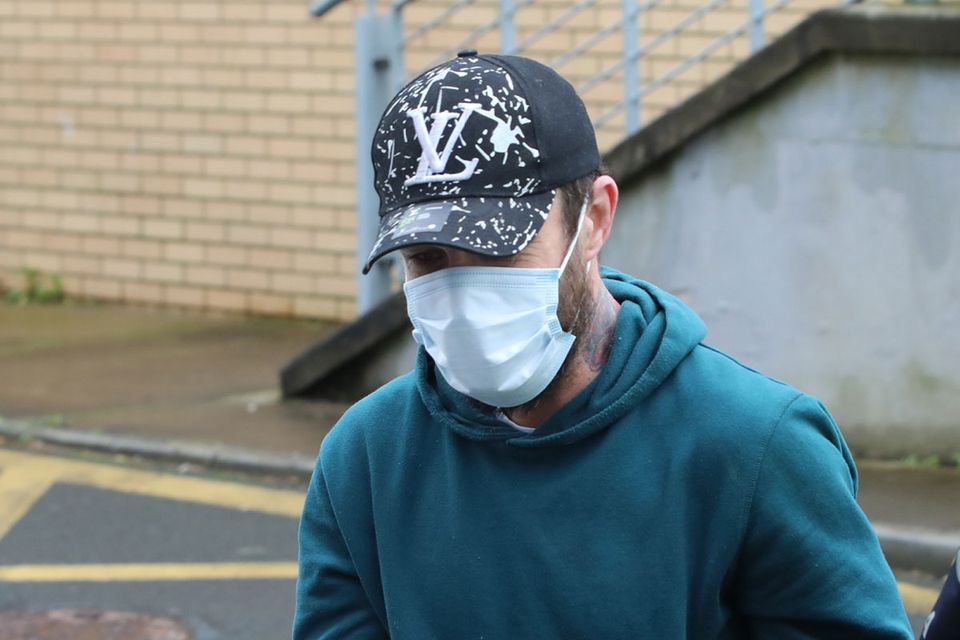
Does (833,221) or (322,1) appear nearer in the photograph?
(833,221)

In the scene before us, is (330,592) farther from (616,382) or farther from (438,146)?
(438,146)

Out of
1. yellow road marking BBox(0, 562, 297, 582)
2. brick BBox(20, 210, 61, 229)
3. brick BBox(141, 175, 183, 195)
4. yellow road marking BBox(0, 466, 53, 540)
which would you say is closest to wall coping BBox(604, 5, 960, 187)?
yellow road marking BBox(0, 562, 297, 582)

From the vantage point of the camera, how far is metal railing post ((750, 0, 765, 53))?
21.4 feet

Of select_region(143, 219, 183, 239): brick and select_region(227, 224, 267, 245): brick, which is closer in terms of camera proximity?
select_region(227, 224, 267, 245): brick

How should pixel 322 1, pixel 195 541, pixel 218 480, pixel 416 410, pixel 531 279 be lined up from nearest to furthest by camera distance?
pixel 531 279, pixel 416 410, pixel 195 541, pixel 218 480, pixel 322 1

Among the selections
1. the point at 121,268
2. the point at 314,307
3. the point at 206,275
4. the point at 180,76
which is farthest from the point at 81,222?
the point at 314,307

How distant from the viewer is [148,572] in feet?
17.1

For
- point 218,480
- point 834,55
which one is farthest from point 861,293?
point 218,480

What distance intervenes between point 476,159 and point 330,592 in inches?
24.6

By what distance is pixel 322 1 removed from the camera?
290 inches

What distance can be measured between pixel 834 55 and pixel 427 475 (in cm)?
455

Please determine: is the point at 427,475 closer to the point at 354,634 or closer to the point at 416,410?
the point at 416,410

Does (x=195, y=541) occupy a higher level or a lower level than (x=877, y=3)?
lower

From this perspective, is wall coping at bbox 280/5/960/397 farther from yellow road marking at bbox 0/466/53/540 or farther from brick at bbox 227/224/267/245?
brick at bbox 227/224/267/245
